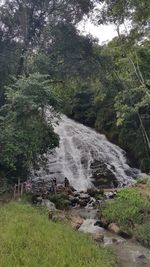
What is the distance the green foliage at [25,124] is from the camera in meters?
15.4

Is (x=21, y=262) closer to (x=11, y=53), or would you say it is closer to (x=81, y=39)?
(x=11, y=53)

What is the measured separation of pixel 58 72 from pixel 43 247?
555 inches

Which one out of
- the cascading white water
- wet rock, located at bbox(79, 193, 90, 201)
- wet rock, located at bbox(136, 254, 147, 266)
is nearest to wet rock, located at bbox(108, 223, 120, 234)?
wet rock, located at bbox(136, 254, 147, 266)

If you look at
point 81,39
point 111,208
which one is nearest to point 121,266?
point 111,208

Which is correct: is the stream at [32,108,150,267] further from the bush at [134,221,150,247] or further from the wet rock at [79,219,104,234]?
the bush at [134,221,150,247]

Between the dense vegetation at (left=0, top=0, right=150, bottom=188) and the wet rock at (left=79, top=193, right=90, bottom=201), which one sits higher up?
the dense vegetation at (left=0, top=0, right=150, bottom=188)

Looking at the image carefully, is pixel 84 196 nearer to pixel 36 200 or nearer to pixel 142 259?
pixel 36 200

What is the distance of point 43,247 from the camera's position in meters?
8.19

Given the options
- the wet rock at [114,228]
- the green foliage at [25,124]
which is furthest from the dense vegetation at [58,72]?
the wet rock at [114,228]

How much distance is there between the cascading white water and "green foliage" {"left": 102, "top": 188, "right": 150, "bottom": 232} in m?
6.32

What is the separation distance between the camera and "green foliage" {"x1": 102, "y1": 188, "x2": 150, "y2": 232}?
12742 mm

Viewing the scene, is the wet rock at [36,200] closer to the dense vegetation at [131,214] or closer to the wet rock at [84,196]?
the wet rock at [84,196]

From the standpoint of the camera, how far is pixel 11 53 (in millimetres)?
20547

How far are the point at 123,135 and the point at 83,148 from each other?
143 inches
